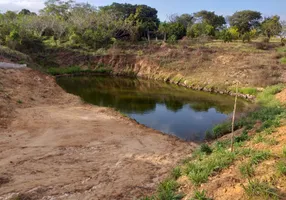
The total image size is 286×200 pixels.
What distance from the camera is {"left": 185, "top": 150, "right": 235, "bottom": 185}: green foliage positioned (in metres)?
6.88

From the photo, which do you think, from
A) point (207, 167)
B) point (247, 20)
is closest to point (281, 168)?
point (207, 167)

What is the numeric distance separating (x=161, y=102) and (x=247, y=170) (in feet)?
61.2

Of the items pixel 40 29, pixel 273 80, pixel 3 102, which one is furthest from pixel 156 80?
pixel 40 29

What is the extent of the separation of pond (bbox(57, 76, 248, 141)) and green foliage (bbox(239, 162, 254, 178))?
8432 mm

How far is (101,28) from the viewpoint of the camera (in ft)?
150

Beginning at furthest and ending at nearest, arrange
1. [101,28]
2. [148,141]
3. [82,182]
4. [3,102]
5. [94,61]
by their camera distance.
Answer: [101,28] < [94,61] < [3,102] < [148,141] < [82,182]

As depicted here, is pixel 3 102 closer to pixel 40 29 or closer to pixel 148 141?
pixel 148 141

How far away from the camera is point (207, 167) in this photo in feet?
24.1

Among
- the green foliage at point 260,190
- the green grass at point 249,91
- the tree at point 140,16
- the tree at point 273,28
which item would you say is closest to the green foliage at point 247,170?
A: the green foliage at point 260,190

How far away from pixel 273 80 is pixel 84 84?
A: 20.2 m

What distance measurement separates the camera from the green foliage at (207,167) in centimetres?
688

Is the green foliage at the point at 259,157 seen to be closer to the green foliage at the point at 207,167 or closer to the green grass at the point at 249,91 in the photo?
the green foliage at the point at 207,167

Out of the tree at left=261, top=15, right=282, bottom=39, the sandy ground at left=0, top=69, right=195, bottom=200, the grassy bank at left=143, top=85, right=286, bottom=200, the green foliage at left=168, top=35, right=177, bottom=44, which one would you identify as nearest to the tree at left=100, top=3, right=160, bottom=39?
the green foliage at left=168, top=35, right=177, bottom=44

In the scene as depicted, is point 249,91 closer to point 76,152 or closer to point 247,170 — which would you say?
point 76,152
